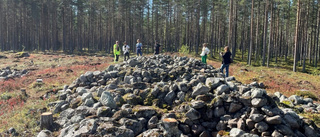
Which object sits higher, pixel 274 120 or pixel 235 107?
pixel 235 107

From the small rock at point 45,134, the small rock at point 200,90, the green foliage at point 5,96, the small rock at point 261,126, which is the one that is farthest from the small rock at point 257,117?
the green foliage at point 5,96

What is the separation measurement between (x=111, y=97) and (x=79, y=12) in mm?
51552

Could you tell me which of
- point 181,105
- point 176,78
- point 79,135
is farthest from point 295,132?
point 79,135

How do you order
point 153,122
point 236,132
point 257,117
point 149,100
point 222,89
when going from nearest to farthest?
1. point 236,132
2. point 257,117
3. point 153,122
4. point 222,89
5. point 149,100

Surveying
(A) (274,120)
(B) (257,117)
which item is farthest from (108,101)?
(A) (274,120)

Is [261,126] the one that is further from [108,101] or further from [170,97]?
[108,101]

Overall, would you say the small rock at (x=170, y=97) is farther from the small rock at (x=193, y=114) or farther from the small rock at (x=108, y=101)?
the small rock at (x=108, y=101)

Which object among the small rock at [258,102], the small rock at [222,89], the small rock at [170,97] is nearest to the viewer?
the small rock at [258,102]

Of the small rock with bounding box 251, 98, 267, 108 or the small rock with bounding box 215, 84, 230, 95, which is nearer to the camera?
the small rock with bounding box 251, 98, 267, 108

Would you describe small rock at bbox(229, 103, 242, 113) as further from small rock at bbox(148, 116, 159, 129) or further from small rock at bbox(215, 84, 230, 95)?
small rock at bbox(148, 116, 159, 129)

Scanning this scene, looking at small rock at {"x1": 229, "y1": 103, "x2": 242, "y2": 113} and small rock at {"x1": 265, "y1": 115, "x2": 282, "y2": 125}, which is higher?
small rock at {"x1": 229, "y1": 103, "x2": 242, "y2": 113}

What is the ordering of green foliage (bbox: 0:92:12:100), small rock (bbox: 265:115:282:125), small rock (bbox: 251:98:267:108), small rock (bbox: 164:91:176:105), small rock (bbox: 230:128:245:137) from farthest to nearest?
green foliage (bbox: 0:92:12:100) < small rock (bbox: 164:91:176:105) < small rock (bbox: 251:98:267:108) < small rock (bbox: 265:115:282:125) < small rock (bbox: 230:128:245:137)

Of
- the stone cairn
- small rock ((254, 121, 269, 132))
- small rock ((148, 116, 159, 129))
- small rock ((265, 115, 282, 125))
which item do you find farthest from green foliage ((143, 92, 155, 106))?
small rock ((265, 115, 282, 125))

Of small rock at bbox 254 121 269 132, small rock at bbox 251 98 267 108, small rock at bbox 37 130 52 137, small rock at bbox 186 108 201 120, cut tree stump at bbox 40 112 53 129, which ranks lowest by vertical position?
small rock at bbox 37 130 52 137
